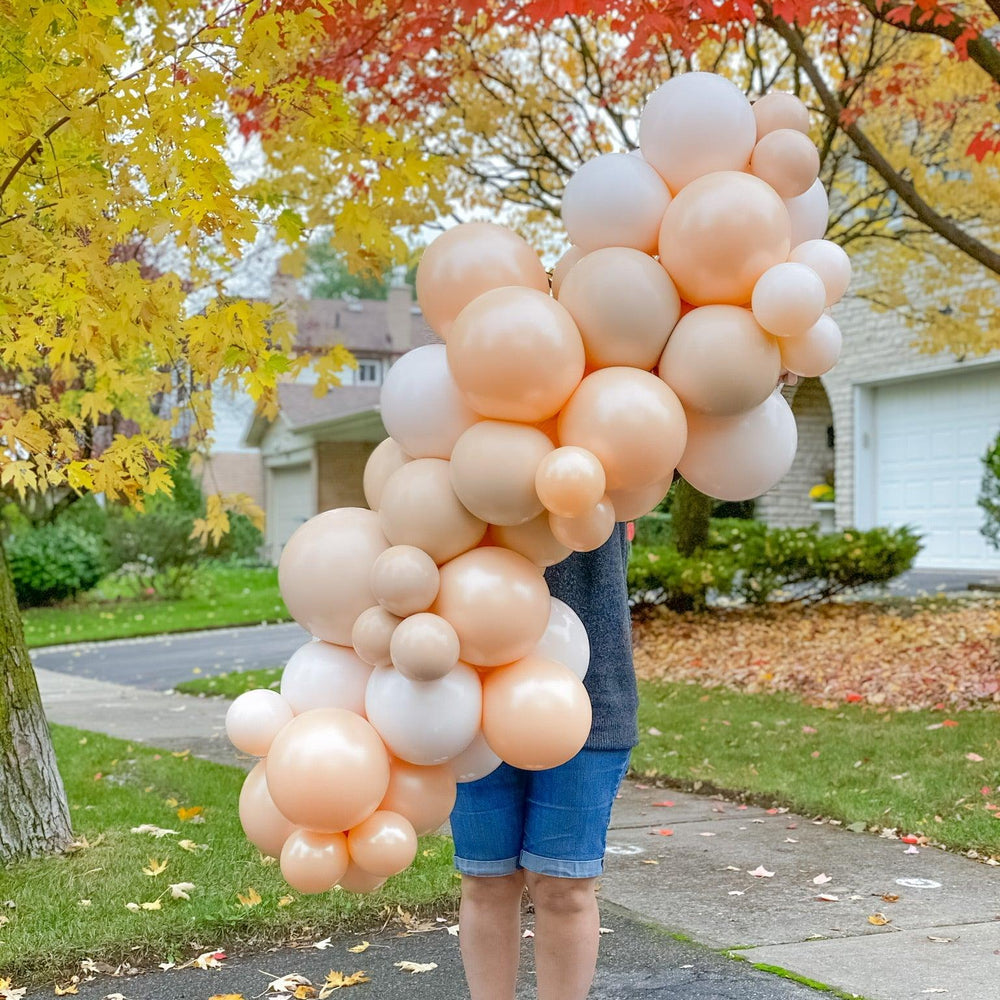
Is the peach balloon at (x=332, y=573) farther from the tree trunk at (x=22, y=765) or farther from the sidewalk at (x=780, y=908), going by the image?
the tree trunk at (x=22, y=765)

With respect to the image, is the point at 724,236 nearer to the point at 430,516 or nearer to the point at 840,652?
the point at 430,516

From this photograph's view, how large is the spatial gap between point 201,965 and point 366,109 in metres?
6.38

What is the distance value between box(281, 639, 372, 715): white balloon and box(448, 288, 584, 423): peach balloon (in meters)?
0.48

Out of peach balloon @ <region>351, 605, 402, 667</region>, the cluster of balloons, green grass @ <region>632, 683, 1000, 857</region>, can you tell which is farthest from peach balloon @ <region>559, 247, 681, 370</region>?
green grass @ <region>632, 683, 1000, 857</region>

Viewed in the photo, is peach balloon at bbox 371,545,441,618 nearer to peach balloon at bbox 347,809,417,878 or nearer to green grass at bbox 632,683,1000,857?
peach balloon at bbox 347,809,417,878

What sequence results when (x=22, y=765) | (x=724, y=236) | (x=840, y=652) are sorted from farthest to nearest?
(x=840, y=652) < (x=22, y=765) < (x=724, y=236)

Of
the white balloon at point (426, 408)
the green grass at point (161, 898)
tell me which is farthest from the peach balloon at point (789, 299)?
the green grass at point (161, 898)

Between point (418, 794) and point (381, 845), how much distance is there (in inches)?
4.4

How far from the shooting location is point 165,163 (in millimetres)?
3205

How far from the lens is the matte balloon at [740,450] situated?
2.03 meters

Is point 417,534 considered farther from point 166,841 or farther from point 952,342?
point 952,342

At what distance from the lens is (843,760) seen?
5289 millimetres

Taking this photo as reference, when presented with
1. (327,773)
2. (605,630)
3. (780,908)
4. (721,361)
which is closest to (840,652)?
(780,908)

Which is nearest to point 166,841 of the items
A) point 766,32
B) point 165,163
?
point 165,163
